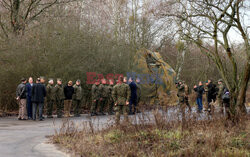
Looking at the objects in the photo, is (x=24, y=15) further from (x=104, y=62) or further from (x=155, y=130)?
(x=155, y=130)

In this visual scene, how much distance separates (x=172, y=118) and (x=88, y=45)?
11834 millimetres

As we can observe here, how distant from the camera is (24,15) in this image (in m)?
23.3

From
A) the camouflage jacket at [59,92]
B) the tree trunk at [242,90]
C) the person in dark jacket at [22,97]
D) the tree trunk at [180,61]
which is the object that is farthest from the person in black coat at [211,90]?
the tree trunk at [180,61]

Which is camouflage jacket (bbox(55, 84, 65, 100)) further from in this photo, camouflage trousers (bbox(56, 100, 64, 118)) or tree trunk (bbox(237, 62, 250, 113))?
tree trunk (bbox(237, 62, 250, 113))

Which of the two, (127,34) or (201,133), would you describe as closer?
(201,133)

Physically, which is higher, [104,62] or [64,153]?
[104,62]

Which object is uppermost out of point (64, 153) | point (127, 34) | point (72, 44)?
point (127, 34)

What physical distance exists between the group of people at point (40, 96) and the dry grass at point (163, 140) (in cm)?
593

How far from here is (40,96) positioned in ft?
53.8

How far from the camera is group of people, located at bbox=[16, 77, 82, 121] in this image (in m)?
16.5

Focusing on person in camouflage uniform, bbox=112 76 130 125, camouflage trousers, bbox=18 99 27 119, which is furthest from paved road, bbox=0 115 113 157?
camouflage trousers, bbox=18 99 27 119

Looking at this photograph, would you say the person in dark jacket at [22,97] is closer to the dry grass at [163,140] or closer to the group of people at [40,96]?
the group of people at [40,96]

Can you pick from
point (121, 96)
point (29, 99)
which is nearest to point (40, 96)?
point (29, 99)

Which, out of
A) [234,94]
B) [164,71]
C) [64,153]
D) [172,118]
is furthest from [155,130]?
[164,71]
